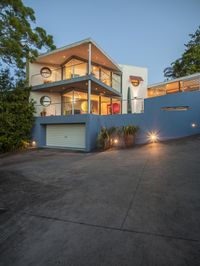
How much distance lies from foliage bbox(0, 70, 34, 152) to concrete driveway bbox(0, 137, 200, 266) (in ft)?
23.8

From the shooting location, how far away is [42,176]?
17.1 ft

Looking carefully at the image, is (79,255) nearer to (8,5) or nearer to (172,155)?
→ (172,155)

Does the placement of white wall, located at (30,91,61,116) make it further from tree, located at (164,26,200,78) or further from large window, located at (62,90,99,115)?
tree, located at (164,26,200,78)

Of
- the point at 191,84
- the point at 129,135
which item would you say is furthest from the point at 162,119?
the point at 191,84

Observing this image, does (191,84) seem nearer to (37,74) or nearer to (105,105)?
(105,105)

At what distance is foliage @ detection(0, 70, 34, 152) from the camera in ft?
34.8

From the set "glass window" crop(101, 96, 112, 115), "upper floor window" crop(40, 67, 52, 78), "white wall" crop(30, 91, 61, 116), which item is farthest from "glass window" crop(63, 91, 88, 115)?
"glass window" crop(101, 96, 112, 115)

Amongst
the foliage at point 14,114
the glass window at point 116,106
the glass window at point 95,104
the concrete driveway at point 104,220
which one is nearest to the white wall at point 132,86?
the glass window at point 116,106

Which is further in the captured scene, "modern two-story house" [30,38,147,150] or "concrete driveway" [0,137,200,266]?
"modern two-story house" [30,38,147,150]

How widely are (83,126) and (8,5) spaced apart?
8.49m

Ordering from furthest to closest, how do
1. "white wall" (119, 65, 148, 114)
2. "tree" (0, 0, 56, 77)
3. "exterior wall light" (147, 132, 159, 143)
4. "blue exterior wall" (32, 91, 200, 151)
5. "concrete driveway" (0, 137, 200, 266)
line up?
"white wall" (119, 65, 148, 114) < "exterior wall light" (147, 132, 159, 143) < "blue exterior wall" (32, 91, 200, 151) < "tree" (0, 0, 56, 77) < "concrete driveway" (0, 137, 200, 266)

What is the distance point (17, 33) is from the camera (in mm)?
8875

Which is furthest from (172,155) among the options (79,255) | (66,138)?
(66,138)

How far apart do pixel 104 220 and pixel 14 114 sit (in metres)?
11.1
